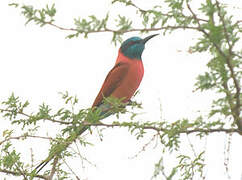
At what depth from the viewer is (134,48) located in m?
5.36

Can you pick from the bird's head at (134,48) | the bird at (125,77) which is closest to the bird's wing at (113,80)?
the bird at (125,77)

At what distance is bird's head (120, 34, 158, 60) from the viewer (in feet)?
17.5

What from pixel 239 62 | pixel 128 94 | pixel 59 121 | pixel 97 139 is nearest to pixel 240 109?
pixel 239 62

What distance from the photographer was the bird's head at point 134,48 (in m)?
5.34

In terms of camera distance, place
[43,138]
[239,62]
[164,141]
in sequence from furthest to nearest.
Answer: [43,138] < [164,141] < [239,62]

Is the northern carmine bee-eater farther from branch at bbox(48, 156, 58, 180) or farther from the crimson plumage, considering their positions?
branch at bbox(48, 156, 58, 180)

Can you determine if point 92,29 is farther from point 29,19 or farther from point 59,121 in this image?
point 59,121

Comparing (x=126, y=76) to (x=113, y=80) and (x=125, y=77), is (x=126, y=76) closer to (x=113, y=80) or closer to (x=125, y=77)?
(x=125, y=77)

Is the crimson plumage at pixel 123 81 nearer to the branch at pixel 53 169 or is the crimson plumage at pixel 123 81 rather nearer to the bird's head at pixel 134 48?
the bird's head at pixel 134 48

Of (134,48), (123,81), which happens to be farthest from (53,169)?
(134,48)

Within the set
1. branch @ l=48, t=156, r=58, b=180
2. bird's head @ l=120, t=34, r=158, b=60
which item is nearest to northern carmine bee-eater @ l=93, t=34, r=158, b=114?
bird's head @ l=120, t=34, r=158, b=60

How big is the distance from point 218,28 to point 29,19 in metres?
1.07

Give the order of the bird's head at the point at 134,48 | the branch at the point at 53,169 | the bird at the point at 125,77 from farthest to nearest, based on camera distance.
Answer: the bird's head at the point at 134,48
the bird at the point at 125,77
the branch at the point at 53,169

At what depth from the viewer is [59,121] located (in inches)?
124
